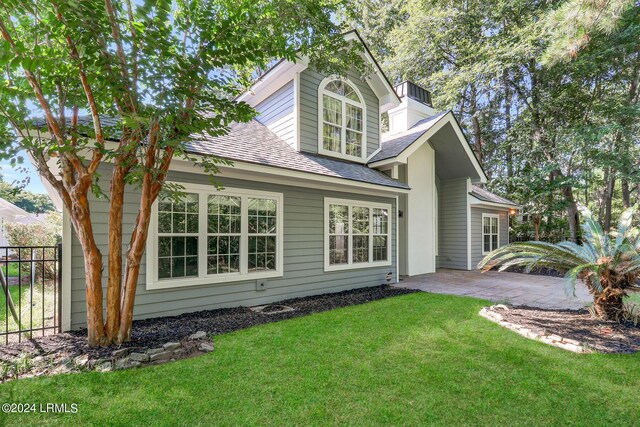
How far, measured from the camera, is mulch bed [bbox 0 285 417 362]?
336 centimetres

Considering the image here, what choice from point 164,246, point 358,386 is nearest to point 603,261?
point 358,386

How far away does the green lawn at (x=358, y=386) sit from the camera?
2404 millimetres

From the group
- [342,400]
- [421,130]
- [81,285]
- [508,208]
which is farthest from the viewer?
[508,208]

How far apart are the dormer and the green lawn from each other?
5135 mm

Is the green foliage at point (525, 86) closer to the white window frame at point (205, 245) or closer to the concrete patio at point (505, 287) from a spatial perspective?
the concrete patio at point (505, 287)

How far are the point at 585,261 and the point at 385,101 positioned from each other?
20.9 ft

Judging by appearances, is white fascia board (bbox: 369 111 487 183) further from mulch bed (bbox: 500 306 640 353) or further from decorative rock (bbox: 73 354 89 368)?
decorative rock (bbox: 73 354 89 368)

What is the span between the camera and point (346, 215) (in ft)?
24.6

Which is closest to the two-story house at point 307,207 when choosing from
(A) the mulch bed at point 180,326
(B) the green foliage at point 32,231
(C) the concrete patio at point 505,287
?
(A) the mulch bed at point 180,326

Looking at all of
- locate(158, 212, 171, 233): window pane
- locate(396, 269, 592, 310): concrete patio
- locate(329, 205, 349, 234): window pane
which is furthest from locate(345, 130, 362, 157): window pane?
→ locate(158, 212, 171, 233): window pane

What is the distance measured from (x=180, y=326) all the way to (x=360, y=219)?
4795 mm

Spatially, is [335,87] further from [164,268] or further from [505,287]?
[505,287]

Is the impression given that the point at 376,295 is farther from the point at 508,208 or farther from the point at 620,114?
the point at 620,114

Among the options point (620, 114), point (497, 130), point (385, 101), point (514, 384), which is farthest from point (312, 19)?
point (497, 130)
